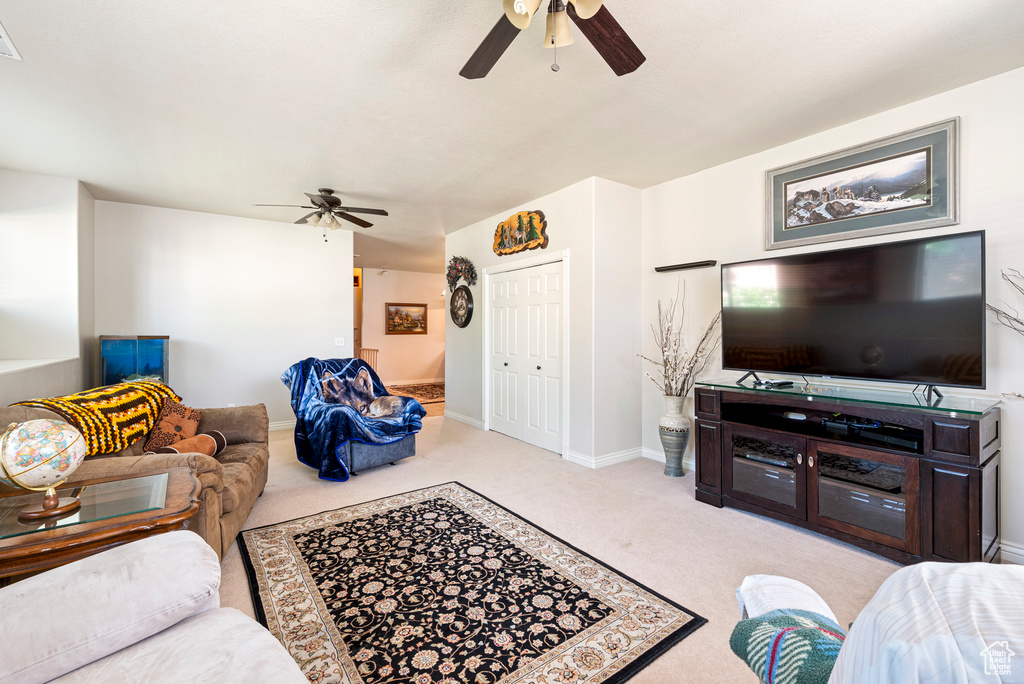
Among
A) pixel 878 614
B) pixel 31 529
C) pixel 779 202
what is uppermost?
pixel 779 202

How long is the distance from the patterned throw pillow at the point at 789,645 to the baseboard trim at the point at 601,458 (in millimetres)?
3038

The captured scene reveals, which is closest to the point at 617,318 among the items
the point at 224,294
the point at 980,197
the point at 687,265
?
the point at 687,265

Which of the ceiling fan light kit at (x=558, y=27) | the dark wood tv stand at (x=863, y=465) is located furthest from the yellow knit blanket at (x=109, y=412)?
the dark wood tv stand at (x=863, y=465)

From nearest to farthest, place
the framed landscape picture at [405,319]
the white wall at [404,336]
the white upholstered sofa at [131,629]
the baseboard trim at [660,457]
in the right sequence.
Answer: the white upholstered sofa at [131,629] < the baseboard trim at [660,457] < the white wall at [404,336] < the framed landscape picture at [405,319]

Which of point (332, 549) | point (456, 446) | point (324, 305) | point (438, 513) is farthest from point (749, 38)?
point (324, 305)

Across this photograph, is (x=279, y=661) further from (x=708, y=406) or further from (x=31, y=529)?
(x=708, y=406)

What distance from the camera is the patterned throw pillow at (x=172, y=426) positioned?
2.71 metres

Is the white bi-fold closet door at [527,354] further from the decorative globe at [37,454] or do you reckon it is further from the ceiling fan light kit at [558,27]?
the decorative globe at [37,454]

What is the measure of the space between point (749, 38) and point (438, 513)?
3162 millimetres

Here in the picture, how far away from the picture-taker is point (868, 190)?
285cm

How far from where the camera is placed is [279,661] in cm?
94

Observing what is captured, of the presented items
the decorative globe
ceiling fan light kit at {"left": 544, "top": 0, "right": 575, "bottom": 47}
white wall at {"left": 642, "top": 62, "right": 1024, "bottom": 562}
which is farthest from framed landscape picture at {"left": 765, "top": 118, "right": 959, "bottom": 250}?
the decorative globe

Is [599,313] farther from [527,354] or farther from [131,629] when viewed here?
[131,629]

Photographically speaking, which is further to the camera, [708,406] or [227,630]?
[708,406]
